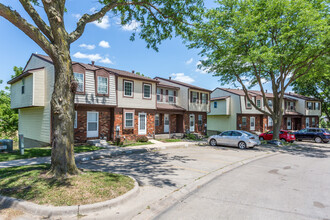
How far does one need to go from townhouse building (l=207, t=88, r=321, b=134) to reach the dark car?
6.52 meters

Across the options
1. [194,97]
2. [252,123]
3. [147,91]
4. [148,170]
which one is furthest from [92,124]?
[252,123]

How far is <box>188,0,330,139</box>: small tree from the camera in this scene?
15.2m

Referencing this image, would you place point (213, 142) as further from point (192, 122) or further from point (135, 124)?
point (192, 122)

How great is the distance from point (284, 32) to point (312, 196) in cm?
1551

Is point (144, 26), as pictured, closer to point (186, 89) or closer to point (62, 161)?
point (62, 161)

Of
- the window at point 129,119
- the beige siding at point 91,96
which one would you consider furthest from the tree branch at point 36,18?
the window at point 129,119

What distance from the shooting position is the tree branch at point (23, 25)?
5511mm

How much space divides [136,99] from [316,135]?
71.8ft

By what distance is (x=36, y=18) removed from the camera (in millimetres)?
Result: 6191

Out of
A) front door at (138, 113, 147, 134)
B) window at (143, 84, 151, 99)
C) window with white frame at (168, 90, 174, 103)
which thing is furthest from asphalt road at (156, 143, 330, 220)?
window with white frame at (168, 90, 174, 103)

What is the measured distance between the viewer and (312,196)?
575 centimetres

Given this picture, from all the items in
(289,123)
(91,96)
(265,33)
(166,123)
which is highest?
(265,33)

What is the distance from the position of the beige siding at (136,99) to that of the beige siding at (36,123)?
5.70 metres

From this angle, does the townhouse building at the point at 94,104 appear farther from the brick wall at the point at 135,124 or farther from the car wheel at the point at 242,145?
Answer: the car wheel at the point at 242,145
